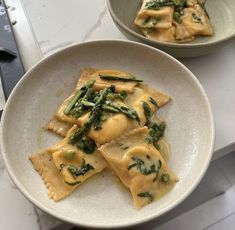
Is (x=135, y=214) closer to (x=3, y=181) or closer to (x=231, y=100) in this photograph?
(x=3, y=181)

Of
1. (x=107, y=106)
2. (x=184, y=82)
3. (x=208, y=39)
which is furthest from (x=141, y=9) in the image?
(x=107, y=106)

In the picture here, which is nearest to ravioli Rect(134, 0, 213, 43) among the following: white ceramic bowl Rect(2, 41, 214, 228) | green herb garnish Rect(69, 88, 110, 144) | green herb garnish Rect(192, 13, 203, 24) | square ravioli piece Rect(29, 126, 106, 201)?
green herb garnish Rect(192, 13, 203, 24)

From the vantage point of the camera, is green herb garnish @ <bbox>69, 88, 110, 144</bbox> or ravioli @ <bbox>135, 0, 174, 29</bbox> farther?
ravioli @ <bbox>135, 0, 174, 29</bbox>

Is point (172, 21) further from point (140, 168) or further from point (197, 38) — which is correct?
point (140, 168)

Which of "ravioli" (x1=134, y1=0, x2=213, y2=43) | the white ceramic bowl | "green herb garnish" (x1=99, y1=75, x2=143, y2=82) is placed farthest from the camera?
"ravioli" (x1=134, y1=0, x2=213, y2=43)

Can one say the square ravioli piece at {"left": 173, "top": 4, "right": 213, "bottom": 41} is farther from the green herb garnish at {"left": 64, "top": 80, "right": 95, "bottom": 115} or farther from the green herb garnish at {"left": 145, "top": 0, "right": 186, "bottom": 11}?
the green herb garnish at {"left": 64, "top": 80, "right": 95, "bottom": 115}

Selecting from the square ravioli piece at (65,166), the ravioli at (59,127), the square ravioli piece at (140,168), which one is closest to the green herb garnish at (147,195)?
the square ravioli piece at (140,168)
